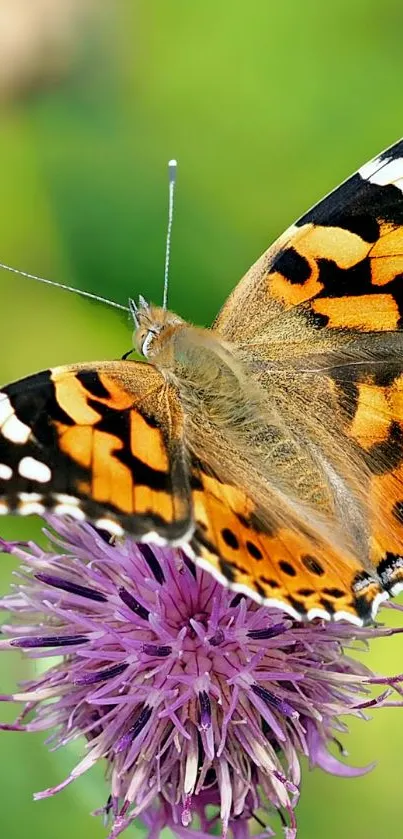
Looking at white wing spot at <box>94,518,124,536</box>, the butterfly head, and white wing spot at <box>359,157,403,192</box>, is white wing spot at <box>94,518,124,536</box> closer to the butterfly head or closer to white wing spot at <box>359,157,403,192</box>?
the butterfly head

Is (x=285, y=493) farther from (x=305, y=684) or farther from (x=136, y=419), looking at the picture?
(x=305, y=684)

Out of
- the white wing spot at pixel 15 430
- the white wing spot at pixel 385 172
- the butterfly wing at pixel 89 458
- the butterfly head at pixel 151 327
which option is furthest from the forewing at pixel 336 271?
the white wing spot at pixel 15 430

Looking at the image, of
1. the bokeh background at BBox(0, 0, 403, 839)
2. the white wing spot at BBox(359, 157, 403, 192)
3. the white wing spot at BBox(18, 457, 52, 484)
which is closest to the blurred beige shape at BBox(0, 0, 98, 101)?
the bokeh background at BBox(0, 0, 403, 839)

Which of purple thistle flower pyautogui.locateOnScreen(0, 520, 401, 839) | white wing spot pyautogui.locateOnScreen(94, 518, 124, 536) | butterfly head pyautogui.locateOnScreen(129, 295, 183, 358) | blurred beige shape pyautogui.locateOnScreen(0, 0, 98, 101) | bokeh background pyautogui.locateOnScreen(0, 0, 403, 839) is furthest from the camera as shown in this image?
blurred beige shape pyautogui.locateOnScreen(0, 0, 98, 101)

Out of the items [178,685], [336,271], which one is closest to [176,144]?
[336,271]

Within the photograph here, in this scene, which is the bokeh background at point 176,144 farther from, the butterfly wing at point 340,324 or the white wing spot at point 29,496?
the white wing spot at point 29,496

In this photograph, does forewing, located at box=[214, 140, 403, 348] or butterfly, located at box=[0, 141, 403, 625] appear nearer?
butterfly, located at box=[0, 141, 403, 625]

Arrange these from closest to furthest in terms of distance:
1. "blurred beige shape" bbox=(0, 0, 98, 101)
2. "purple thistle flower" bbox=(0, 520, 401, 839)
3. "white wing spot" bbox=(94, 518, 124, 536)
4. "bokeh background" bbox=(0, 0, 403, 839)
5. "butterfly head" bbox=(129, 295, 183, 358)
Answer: "white wing spot" bbox=(94, 518, 124, 536) → "purple thistle flower" bbox=(0, 520, 401, 839) → "butterfly head" bbox=(129, 295, 183, 358) → "bokeh background" bbox=(0, 0, 403, 839) → "blurred beige shape" bbox=(0, 0, 98, 101)

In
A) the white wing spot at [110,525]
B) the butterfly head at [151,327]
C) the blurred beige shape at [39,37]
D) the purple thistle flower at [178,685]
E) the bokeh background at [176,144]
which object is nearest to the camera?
the white wing spot at [110,525]
